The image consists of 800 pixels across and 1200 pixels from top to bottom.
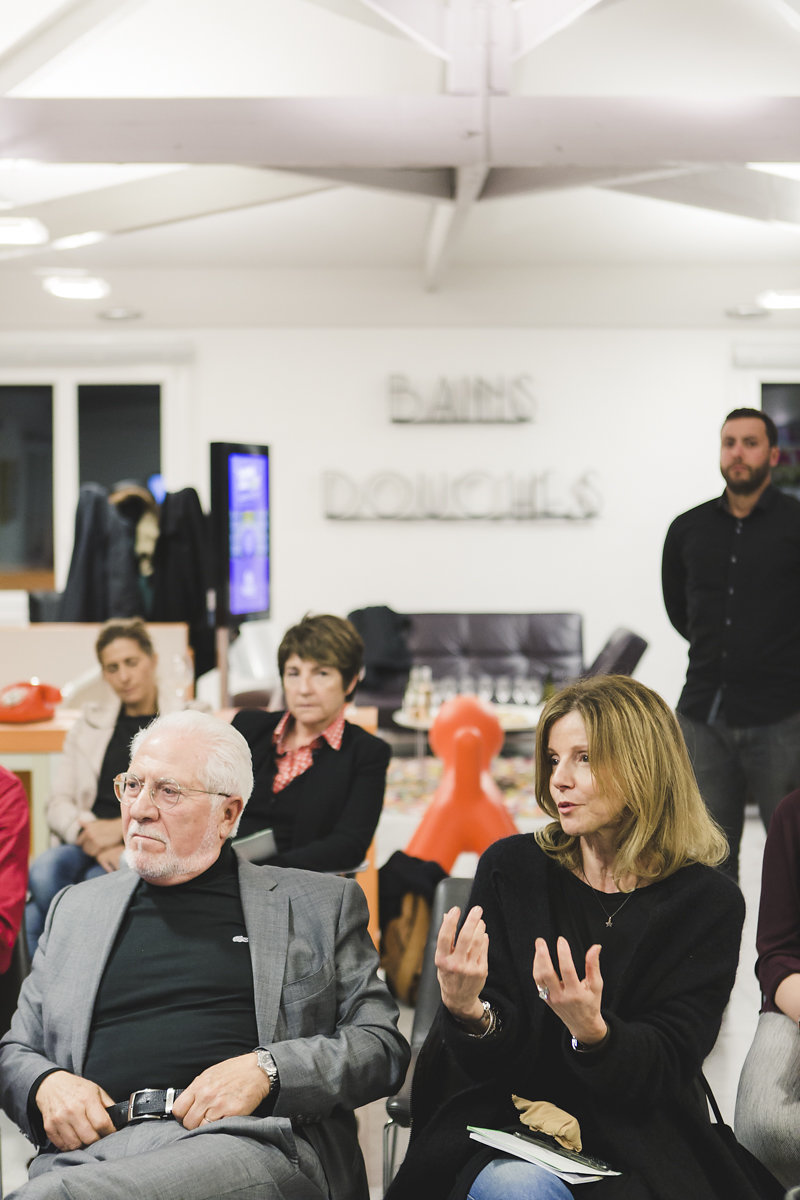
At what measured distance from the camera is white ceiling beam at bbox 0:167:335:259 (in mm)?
5832

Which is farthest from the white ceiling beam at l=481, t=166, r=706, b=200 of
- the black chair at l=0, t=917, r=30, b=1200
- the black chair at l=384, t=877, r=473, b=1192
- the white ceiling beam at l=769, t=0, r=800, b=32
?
the black chair at l=0, t=917, r=30, b=1200

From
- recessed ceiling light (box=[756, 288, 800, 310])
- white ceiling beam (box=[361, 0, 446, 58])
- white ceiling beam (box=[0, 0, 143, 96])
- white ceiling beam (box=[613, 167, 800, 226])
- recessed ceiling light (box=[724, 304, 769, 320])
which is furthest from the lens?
recessed ceiling light (box=[724, 304, 769, 320])

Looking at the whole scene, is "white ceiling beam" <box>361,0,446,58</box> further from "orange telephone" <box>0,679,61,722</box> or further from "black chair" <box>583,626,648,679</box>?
"black chair" <box>583,626,648,679</box>

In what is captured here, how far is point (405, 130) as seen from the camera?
13.6 ft

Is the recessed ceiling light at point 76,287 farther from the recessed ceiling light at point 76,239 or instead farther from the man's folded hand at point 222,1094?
the man's folded hand at point 222,1094

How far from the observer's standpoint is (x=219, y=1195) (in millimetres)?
1732

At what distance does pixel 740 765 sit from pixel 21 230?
152 inches

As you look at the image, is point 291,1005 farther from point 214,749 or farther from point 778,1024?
point 778,1024

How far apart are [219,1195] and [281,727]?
1600 mm

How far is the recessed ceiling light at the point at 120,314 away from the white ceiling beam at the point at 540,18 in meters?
4.63

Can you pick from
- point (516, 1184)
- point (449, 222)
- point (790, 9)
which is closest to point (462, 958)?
point (516, 1184)

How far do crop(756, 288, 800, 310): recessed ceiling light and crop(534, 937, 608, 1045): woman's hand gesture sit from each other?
6608 millimetres

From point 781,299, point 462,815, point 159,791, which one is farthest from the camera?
point 781,299

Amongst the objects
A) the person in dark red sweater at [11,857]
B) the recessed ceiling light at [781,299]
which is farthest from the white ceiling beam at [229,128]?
the recessed ceiling light at [781,299]
